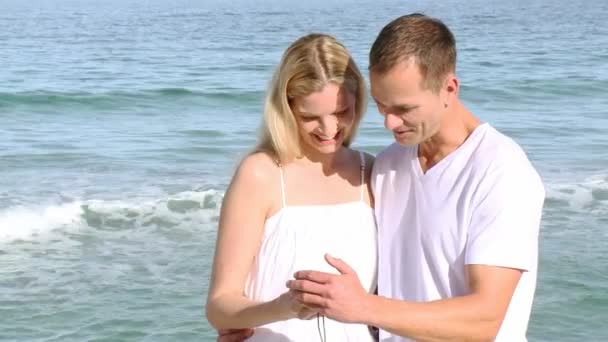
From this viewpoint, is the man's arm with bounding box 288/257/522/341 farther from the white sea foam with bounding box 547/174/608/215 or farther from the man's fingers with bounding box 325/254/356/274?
the white sea foam with bounding box 547/174/608/215

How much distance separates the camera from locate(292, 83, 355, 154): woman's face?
10.6 ft

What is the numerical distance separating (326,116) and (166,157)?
1002cm

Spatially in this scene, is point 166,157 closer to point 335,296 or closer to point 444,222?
point 444,222

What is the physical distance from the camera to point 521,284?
303 centimetres

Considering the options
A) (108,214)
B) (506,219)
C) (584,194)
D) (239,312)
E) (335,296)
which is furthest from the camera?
(584,194)

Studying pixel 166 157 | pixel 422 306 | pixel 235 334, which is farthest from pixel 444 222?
pixel 166 157

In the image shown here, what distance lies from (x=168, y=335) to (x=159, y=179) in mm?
4778

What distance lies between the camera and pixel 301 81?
3.24m

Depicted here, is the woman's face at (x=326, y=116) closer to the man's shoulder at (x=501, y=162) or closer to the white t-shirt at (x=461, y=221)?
the white t-shirt at (x=461, y=221)

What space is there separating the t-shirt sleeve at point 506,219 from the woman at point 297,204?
557 mm

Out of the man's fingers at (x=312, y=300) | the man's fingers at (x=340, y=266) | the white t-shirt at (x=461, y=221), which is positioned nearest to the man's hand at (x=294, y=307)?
the man's fingers at (x=312, y=300)

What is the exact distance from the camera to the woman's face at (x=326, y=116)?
3244 mm

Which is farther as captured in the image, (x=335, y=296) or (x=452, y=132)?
(x=452, y=132)

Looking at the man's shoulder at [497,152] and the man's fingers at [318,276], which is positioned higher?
the man's shoulder at [497,152]
